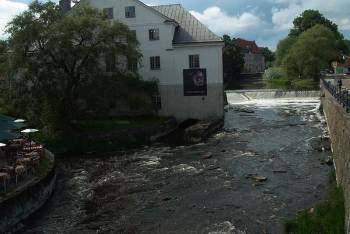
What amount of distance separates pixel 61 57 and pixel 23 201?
801 inches

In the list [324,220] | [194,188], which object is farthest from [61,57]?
[324,220]

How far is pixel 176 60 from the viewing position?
51.1m

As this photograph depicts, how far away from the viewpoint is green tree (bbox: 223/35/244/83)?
122 m

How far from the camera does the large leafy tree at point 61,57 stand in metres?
39.3

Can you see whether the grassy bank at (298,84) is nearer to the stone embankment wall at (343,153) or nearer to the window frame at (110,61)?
the window frame at (110,61)

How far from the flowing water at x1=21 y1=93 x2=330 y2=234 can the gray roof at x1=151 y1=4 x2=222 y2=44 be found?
42.5 ft

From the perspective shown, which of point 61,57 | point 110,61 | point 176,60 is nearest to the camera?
point 61,57

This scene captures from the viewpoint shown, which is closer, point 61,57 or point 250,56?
point 61,57

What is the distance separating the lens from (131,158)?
3612 centimetres

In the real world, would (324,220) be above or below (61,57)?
below

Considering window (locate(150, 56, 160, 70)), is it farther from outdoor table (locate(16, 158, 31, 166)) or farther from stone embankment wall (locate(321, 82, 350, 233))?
stone embankment wall (locate(321, 82, 350, 233))

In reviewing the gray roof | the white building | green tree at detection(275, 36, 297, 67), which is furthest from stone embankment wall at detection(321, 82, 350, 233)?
green tree at detection(275, 36, 297, 67)

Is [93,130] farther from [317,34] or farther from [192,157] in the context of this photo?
[317,34]

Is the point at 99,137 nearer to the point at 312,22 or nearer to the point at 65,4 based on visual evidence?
the point at 65,4
